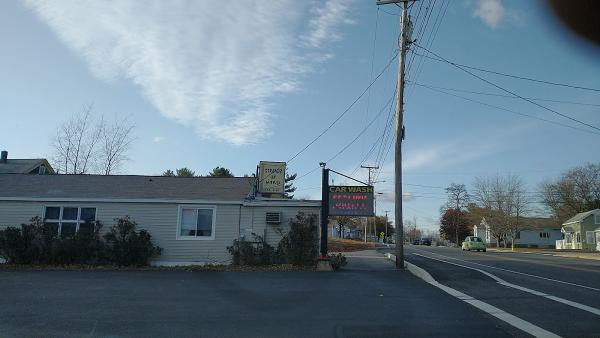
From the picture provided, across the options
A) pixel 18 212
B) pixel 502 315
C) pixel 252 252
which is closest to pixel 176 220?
pixel 252 252

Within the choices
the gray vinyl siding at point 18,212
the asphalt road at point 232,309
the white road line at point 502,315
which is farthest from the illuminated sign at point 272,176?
the white road line at point 502,315

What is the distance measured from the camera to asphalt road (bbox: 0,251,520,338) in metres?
7.44

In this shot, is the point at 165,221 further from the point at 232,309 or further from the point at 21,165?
the point at 21,165

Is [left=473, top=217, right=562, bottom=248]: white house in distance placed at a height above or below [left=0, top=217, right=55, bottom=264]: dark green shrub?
above

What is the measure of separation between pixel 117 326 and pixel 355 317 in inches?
150

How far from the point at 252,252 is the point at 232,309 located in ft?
33.6

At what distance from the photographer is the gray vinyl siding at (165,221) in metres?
20.0

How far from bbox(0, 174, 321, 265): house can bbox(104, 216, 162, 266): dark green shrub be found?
639 millimetres

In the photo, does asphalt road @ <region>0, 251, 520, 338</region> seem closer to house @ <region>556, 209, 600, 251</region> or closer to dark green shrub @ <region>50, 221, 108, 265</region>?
dark green shrub @ <region>50, 221, 108, 265</region>

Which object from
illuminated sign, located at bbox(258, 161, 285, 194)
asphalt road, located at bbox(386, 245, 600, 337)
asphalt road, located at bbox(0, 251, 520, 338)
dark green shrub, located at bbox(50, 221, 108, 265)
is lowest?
asphalt road, located at bbox(0, 251, 520, 338)

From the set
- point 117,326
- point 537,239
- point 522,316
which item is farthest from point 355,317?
point 537,239

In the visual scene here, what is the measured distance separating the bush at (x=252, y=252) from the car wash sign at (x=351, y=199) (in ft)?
9.72

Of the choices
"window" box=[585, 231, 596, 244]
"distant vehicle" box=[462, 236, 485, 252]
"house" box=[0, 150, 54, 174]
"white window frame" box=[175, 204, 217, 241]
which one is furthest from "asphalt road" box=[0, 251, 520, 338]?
"window" box=[585, 231, 596, 244]

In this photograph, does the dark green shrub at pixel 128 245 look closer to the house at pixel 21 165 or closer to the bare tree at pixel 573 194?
the house at pixel 21 165
